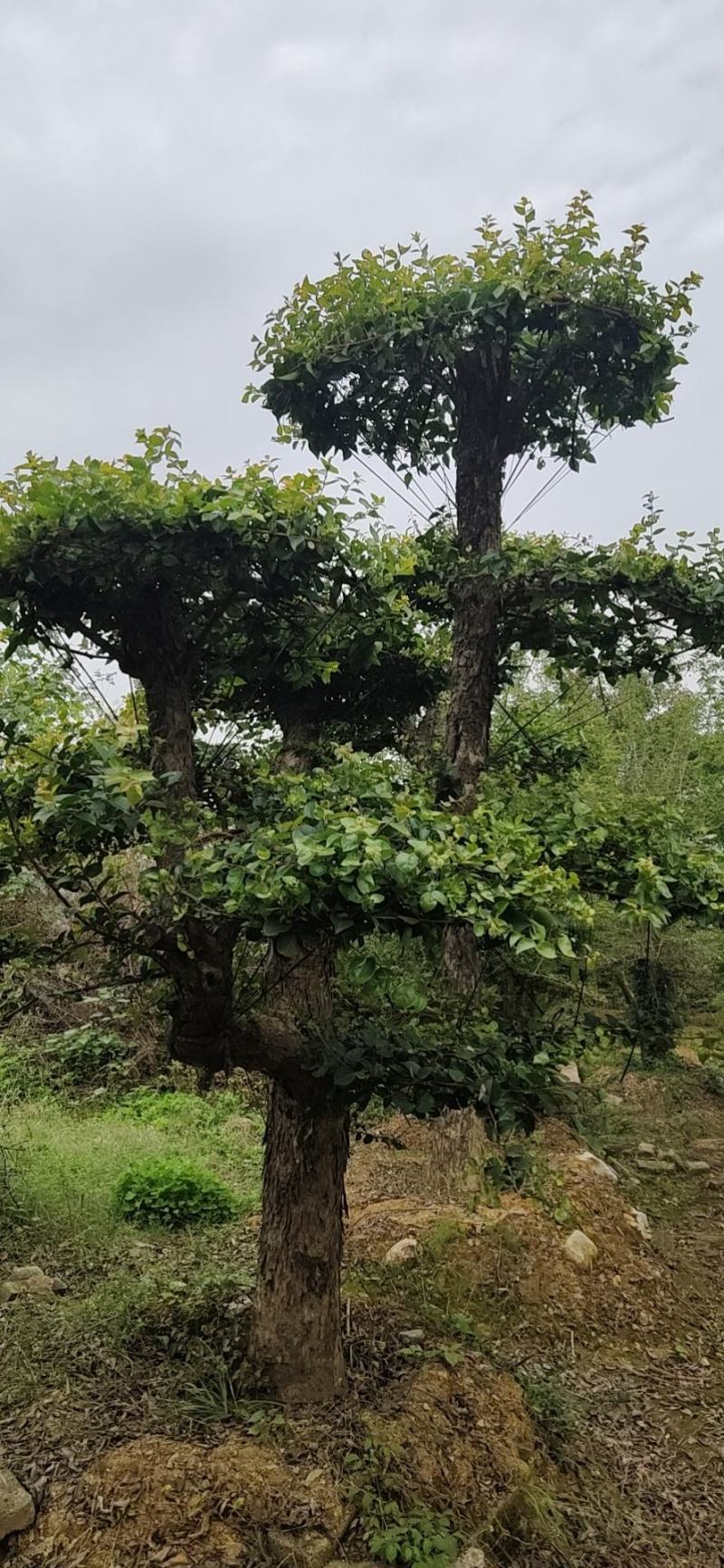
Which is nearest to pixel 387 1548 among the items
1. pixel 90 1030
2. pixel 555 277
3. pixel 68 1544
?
pixel 68 1544

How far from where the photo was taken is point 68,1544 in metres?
2.61

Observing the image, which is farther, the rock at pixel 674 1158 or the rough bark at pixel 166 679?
the rock at pixel 674 1158

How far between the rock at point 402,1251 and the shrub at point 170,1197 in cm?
107

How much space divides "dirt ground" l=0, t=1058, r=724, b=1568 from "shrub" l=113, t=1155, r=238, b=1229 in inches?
31.4

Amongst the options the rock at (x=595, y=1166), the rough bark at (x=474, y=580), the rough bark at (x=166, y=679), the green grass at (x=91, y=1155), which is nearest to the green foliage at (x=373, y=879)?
the rough bark at (x=166, y=679)

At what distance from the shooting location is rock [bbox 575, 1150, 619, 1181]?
20.8ft

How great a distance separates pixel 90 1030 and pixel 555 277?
7608 millimetres

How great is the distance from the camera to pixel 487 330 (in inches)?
151

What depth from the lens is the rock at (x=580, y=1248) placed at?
5.03m

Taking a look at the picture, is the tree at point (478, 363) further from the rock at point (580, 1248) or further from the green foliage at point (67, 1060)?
the green foliage at point (67, 1060)

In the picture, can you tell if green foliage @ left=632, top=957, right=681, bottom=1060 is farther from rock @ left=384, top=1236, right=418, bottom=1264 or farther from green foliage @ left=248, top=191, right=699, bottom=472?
green foliage @ left=248, top=191, right=699, bottom=472

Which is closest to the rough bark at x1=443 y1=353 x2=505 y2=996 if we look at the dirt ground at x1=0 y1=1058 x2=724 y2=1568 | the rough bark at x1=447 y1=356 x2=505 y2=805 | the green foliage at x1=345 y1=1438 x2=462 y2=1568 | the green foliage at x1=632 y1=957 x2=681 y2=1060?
the rough bark at x1=447 y1=356 x2=505 y2=805

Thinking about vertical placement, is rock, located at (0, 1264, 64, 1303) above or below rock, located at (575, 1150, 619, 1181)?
Result: above

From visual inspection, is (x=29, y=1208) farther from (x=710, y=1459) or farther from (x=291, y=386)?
(x=291, y=386)
